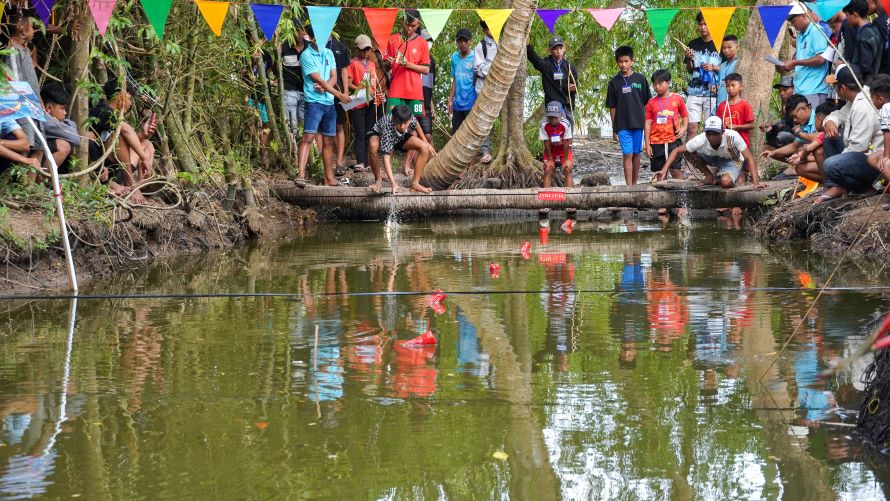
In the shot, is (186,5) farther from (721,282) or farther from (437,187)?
(721,282)

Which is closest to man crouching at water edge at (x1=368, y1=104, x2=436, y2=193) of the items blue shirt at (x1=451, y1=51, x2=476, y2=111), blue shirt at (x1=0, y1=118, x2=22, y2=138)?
blue shirt at (x1=451, y1=51, x2=476, y2=111)

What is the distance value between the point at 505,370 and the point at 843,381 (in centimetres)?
171

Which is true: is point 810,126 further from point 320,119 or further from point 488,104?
point 320,119


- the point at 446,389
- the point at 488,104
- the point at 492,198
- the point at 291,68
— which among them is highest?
the point at 291,68

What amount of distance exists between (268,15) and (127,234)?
3193mm

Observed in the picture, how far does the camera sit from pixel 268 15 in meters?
12.7

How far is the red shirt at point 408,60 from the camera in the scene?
1501cm

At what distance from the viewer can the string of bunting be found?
10973 millimetres

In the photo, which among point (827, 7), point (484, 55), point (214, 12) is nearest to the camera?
point (214, 12)

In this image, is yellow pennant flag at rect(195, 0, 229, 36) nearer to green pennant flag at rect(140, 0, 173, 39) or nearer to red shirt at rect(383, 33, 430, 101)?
green pennant flag at rect(140, 0, 173, 39)

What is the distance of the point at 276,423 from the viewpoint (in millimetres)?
5426

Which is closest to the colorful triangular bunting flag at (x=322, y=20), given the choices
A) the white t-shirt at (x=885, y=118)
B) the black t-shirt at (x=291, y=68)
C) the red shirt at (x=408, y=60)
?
the black t-shirt at (x=291, y=68)

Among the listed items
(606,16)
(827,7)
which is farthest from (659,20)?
(827,7)

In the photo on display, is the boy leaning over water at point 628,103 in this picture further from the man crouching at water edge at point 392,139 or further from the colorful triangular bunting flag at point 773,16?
the man crouching at water edge at point 392,139
